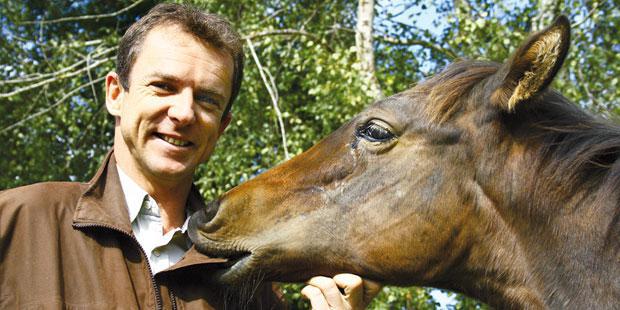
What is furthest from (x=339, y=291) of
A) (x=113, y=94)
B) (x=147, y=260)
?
(x=113, y=94)

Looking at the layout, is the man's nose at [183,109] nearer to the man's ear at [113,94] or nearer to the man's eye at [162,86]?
the man's eye at [162,86]

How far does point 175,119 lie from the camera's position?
106 inches

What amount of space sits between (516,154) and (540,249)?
0.37 m

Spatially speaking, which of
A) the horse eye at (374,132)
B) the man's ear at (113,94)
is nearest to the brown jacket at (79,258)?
the man's ear at (113,94)

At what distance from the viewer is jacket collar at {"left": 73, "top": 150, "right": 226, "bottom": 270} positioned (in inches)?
93.9

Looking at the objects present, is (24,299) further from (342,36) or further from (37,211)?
(342,36)

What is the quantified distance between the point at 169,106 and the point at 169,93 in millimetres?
70

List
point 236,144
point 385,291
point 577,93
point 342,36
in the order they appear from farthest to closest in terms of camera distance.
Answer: point 342,36 < point 236,144 < point 577,93 < point 385,291

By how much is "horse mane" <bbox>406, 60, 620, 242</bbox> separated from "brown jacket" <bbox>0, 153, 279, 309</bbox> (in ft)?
3.82

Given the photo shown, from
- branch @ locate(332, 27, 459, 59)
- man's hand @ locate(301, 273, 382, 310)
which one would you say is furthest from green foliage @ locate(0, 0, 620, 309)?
man's hand @ locate(301, 273, 382, 310)

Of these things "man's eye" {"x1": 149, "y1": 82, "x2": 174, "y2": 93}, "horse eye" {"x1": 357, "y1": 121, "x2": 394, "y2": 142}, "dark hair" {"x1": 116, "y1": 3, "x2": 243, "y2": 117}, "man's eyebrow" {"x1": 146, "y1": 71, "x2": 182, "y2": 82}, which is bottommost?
"horse eye" {"x1": 357, "y1": 121, "x2": 394, "y2": 142}

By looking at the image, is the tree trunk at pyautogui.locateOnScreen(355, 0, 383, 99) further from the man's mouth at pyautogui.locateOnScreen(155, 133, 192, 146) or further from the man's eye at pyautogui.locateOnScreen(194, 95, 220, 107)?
the man's mouth at pyautogui.locateOnScreen(155, 133, 192, 146)

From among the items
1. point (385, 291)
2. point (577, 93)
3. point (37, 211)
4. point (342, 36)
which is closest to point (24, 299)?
point (37, 211)

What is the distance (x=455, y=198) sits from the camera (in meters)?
2.63
